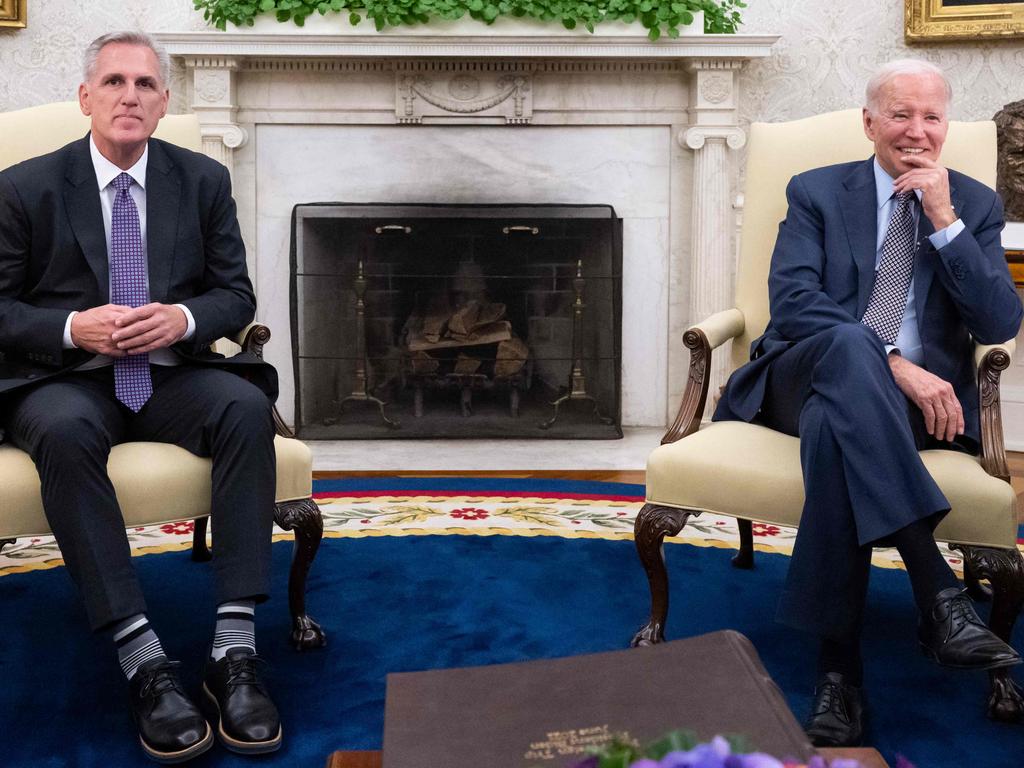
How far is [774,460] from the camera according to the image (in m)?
1.96

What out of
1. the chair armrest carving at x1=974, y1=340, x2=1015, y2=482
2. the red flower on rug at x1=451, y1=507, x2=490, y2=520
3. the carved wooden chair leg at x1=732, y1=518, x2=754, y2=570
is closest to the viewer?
the chair armrest carving at x1=974, y1=340, x2=1015, y2=482

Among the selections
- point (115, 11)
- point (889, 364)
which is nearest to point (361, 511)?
point (889, 364)

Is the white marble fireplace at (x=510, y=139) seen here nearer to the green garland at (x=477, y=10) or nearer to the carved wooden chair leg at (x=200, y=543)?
the green garland at (x=477, y=10)

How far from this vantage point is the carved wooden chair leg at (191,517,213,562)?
8.77 feet

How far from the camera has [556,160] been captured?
4480 mm

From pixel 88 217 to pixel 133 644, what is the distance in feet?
2.81

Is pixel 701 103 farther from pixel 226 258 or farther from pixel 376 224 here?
pixel 226 258

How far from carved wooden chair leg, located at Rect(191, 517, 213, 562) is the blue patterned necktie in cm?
167

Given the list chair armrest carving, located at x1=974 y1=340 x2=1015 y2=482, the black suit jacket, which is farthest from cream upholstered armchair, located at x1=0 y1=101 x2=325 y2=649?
chair armrest carving, located at x1=974 y1=340 x2=1015 y2=482

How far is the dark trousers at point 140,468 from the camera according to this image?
175cm

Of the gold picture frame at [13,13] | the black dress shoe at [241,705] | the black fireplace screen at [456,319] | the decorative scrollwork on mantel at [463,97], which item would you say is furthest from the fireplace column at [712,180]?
the black dress shoe at [241,705]

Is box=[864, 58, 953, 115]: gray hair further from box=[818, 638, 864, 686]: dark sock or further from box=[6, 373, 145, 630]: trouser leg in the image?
box=[6, 373, 145, 630]: trouser leg

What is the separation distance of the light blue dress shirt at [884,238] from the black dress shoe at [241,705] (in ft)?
4.35

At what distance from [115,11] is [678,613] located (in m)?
3.50
